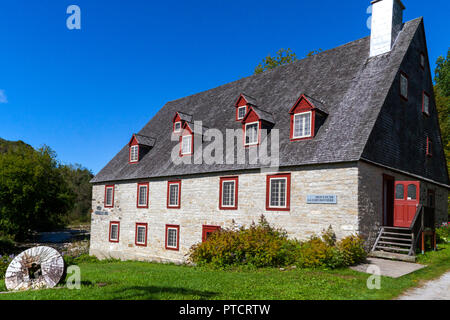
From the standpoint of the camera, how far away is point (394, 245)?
629 inches

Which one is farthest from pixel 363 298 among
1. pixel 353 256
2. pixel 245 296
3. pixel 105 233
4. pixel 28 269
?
pixel 105 233

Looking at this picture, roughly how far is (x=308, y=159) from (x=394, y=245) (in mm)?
5629

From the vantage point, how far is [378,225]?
15.8 metres

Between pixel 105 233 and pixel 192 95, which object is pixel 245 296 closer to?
pixel 105 233

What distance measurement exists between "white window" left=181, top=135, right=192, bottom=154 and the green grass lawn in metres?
11.4

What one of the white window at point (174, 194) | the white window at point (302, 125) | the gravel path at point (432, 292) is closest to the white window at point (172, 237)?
the white window at point (174, 194)

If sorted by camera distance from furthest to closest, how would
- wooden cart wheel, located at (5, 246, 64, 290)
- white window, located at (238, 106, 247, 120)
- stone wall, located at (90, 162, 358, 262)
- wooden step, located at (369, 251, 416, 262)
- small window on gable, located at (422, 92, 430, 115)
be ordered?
white window, located at (238, 106, 247, 120) → small window on gable, located at (422, 92, 430, 115) → stone wall, located at (90, 162, 358, 262) → wooden step, located at (369, 251, 416, 262) → wooden cart wheel, located at (5, 246, 64, 290)

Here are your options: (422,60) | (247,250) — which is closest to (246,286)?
(247,250)

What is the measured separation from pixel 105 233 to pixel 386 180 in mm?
20069

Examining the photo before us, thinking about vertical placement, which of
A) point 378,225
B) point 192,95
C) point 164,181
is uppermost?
point 192,95

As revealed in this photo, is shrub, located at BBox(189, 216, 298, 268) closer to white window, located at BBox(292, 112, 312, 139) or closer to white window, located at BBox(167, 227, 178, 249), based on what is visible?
white window, located at BBox(292, 112, 312, 139)

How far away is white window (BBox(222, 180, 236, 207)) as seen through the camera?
61.3 ft

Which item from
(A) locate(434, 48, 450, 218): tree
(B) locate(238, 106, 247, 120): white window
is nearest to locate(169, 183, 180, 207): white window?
(B) locate(238, 106, 247, 120): white window

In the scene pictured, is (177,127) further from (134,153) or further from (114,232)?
(114,232)
